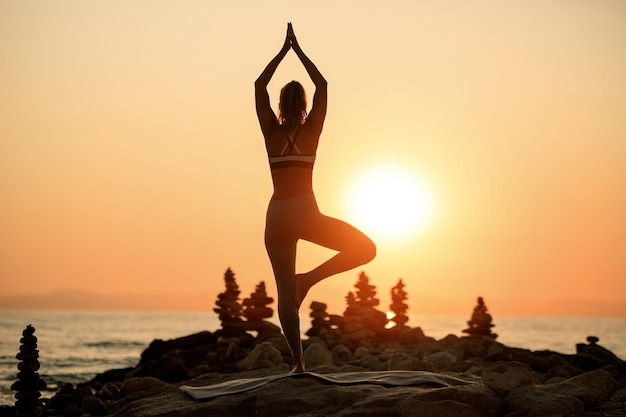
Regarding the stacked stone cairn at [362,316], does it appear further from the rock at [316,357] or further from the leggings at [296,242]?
the leggings at [296,242]

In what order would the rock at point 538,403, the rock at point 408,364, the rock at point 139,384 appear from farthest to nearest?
1. the rock at point 139,384
2. the rock at point 408,364
3. the rock at point 538,403

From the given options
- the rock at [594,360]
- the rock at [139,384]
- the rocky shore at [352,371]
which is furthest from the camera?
the rock at [594,360]

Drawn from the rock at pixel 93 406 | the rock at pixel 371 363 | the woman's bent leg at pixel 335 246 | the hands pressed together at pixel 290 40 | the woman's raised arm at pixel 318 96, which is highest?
the hands pressed together at pixel 290 40

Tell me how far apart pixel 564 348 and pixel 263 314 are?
3592cm

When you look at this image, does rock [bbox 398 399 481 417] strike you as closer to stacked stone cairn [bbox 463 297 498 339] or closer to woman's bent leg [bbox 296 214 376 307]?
woman's bent leg [bbox 296 214 376 307]

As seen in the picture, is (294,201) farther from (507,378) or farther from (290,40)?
(507,378)

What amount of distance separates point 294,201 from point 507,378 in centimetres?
310

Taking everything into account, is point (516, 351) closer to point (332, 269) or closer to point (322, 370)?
point (322, 370)

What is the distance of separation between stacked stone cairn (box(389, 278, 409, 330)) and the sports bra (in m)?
13.8

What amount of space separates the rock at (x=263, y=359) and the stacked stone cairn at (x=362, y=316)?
5.13m

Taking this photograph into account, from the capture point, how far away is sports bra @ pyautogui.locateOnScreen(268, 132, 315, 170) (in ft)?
→ 31.7

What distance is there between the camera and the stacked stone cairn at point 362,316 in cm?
2195

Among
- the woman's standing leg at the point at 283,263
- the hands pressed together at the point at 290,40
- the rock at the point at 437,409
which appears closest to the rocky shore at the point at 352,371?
the rock at the point at 437,409

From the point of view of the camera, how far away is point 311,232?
9656 mm
